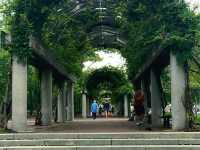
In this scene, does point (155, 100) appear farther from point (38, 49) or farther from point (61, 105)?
point (61, 105)

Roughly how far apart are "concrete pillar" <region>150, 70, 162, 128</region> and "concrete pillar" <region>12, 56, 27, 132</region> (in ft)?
28.6

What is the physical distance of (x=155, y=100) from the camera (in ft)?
86.8

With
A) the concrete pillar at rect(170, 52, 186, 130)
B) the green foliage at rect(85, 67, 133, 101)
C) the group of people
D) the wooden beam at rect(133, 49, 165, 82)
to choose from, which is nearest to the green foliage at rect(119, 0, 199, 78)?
the wooden beam at rect(133, 49, 165, 82)

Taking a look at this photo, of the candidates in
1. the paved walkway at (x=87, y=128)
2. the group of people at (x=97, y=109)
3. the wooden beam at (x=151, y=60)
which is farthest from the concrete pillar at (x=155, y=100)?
the group of people at (x=97, y=109)

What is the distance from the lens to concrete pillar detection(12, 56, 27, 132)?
18562 mm

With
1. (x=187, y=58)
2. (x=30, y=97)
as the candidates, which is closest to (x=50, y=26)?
(x=187, y=58)

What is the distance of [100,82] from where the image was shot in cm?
5681

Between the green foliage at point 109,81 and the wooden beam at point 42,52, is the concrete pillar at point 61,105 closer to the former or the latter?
the wooden beam at point 42,52

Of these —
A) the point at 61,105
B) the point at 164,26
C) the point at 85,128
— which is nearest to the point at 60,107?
the point at 61,105

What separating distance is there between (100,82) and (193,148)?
43375 millimetres

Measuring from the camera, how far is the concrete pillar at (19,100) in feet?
60.9

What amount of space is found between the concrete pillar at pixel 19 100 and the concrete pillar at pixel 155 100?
28.6ft

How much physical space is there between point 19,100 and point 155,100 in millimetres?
9660

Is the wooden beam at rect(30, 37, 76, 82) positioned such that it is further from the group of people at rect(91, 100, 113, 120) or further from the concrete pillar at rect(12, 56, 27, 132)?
the group of people at rect(91, 100, 113, 120)
